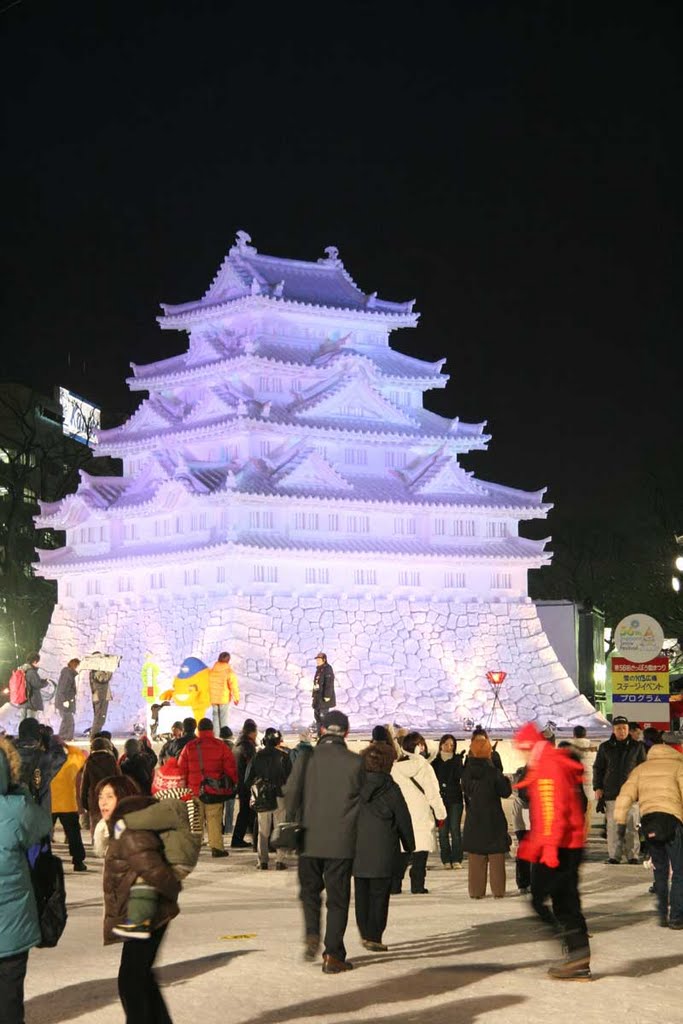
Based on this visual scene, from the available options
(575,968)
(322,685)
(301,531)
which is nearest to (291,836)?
(575,968)

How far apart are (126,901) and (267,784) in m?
11.8

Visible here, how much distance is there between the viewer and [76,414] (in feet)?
293

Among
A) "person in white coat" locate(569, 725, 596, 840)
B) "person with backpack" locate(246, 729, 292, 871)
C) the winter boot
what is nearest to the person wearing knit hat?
"person in white coat" locate(569, 725, 596, 840)

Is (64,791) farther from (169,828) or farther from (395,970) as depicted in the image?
(169,828)

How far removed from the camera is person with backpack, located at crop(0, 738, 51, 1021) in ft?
29.5

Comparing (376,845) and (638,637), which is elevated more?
(638,637)

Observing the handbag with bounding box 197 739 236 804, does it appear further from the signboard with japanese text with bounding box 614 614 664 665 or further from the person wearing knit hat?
the signboard with japanese text with bounding box 614 614 664 665

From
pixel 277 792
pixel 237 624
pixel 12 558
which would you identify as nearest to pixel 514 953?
pixel 277 792

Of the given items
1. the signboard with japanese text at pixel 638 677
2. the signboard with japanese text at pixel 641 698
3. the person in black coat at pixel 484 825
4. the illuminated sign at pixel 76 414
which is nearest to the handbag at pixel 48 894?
the person in black coat at pixel 484 825

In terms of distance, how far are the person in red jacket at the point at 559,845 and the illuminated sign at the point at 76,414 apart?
244 feet

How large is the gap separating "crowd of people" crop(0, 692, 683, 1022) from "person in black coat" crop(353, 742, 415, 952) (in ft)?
0.04

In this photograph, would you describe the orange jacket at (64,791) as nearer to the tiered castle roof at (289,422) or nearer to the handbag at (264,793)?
the handbag at (264,793)

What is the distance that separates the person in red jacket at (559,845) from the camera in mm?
12102

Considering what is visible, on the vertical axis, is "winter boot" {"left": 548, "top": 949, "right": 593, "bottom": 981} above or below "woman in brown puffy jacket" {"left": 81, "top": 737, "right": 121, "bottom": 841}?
below
